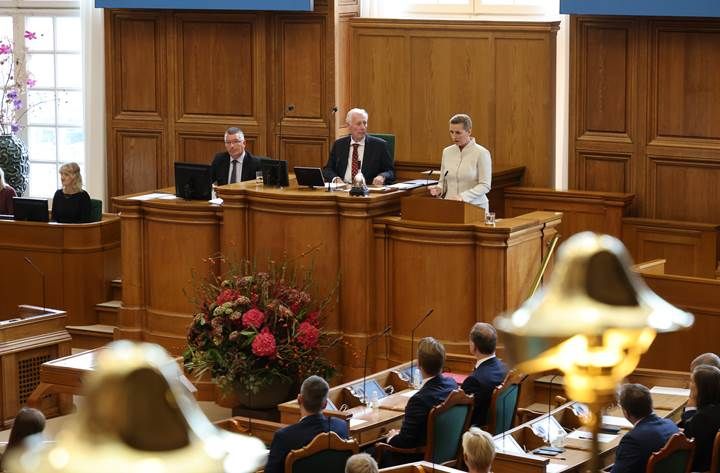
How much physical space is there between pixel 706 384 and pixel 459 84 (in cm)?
552

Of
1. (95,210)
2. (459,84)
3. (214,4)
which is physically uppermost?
(214,4)

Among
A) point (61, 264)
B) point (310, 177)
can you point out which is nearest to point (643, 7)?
point (310, 177)

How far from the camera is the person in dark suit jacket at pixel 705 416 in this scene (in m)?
6.17

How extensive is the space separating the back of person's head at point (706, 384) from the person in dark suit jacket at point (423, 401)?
1.22m

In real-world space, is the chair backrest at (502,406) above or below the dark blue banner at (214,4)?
below

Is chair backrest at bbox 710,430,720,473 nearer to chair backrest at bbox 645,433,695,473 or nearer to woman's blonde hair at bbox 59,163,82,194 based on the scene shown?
chair backrest at bbox 645,433,695,473

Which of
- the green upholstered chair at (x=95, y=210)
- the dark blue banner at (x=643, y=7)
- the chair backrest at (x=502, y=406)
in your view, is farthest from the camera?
the green upholstered chair at (x=95, y=210)

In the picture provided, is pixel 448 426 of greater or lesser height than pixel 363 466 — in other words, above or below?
below

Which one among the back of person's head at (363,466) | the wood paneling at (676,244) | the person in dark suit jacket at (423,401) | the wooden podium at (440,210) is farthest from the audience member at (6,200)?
the back of person's head at (363,466)

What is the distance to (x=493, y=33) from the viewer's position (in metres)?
11.1

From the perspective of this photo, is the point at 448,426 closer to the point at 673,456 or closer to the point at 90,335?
the point at 673,456

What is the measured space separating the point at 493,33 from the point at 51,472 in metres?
9.76

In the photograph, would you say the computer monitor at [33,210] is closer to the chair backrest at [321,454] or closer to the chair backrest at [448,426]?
the chair backrest at [448,426]

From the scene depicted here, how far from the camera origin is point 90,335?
415 inches
